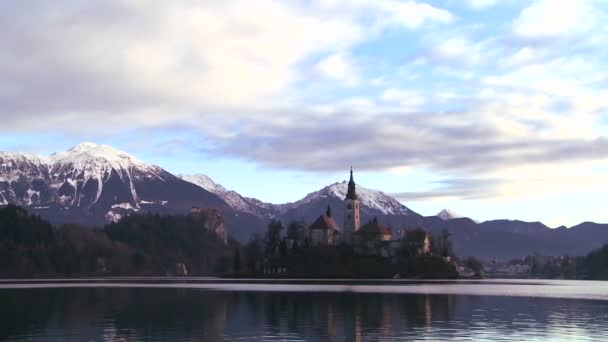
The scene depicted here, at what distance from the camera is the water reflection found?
184 feet

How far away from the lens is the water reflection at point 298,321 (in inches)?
2211

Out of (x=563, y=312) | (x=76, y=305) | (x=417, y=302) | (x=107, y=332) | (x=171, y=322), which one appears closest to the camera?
(x=107, y=332)

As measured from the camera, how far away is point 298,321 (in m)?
68.4

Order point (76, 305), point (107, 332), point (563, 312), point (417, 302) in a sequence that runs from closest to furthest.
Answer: point (107, 332) < point (563, 312) < point (76, 305) < point (417, 302)

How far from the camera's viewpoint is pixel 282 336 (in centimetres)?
5575

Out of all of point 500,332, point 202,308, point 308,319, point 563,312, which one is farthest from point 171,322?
point 563,312

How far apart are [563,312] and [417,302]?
20.5 metres

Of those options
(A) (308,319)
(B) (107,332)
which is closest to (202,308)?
(A) (308,319)

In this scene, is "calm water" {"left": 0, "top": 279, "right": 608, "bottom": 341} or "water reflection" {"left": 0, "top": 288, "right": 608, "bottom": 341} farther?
"water reflection" {"left": 0, "top": 288, "right": 608, "bottom": 341}

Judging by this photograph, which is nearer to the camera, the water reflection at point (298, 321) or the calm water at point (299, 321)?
the calm water at point (299, 321)

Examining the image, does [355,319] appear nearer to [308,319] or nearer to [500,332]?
[308,319]

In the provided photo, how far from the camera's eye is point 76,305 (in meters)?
89.8

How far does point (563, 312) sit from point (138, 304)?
45708 millimetres

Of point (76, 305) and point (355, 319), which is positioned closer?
point (355, 319)
